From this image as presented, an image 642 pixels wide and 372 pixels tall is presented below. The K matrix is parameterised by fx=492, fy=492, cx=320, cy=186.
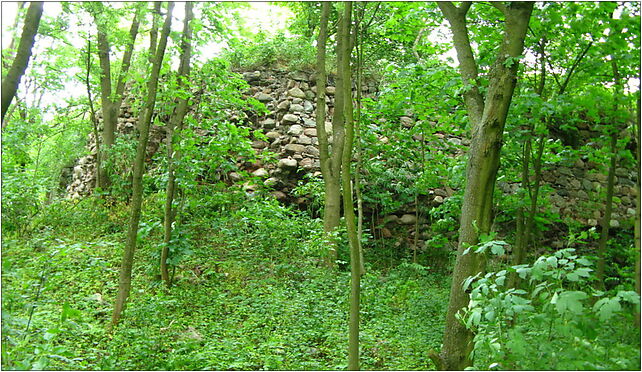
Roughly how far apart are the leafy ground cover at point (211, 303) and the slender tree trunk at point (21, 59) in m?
1.05

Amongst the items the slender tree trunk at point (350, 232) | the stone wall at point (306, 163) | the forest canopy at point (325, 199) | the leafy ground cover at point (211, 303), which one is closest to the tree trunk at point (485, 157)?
the forest canopy at point (325, 199)

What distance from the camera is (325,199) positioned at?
7398 millimetres

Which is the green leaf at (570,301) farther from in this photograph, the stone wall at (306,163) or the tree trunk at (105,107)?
the tree trunk at (105,107)

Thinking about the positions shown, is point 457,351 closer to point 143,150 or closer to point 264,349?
point 264,349

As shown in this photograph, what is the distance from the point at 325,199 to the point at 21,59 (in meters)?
4.67

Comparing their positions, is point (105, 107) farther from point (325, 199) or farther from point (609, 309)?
point (609, 309)

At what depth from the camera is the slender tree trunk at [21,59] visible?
10.9ft

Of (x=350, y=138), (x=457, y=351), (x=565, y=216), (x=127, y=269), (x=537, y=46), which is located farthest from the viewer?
(x=565, y=216)

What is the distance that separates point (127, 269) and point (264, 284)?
1714mm

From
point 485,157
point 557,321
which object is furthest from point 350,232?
point 557,321

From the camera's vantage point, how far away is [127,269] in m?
5.05

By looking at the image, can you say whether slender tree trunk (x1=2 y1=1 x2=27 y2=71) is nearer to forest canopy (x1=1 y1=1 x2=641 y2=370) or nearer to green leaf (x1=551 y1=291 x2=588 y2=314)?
forest canopy (x1=1 y1=1 x2=641 y2=370)

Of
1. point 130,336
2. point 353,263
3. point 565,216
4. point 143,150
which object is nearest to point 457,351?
point 353,263

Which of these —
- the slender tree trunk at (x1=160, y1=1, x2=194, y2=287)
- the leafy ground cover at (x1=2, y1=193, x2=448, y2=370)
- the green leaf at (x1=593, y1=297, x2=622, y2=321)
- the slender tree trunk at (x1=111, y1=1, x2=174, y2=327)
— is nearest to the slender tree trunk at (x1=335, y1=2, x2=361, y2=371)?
the leafy ground cover at (x1=2, y1=193, x2=448, y2=370)
